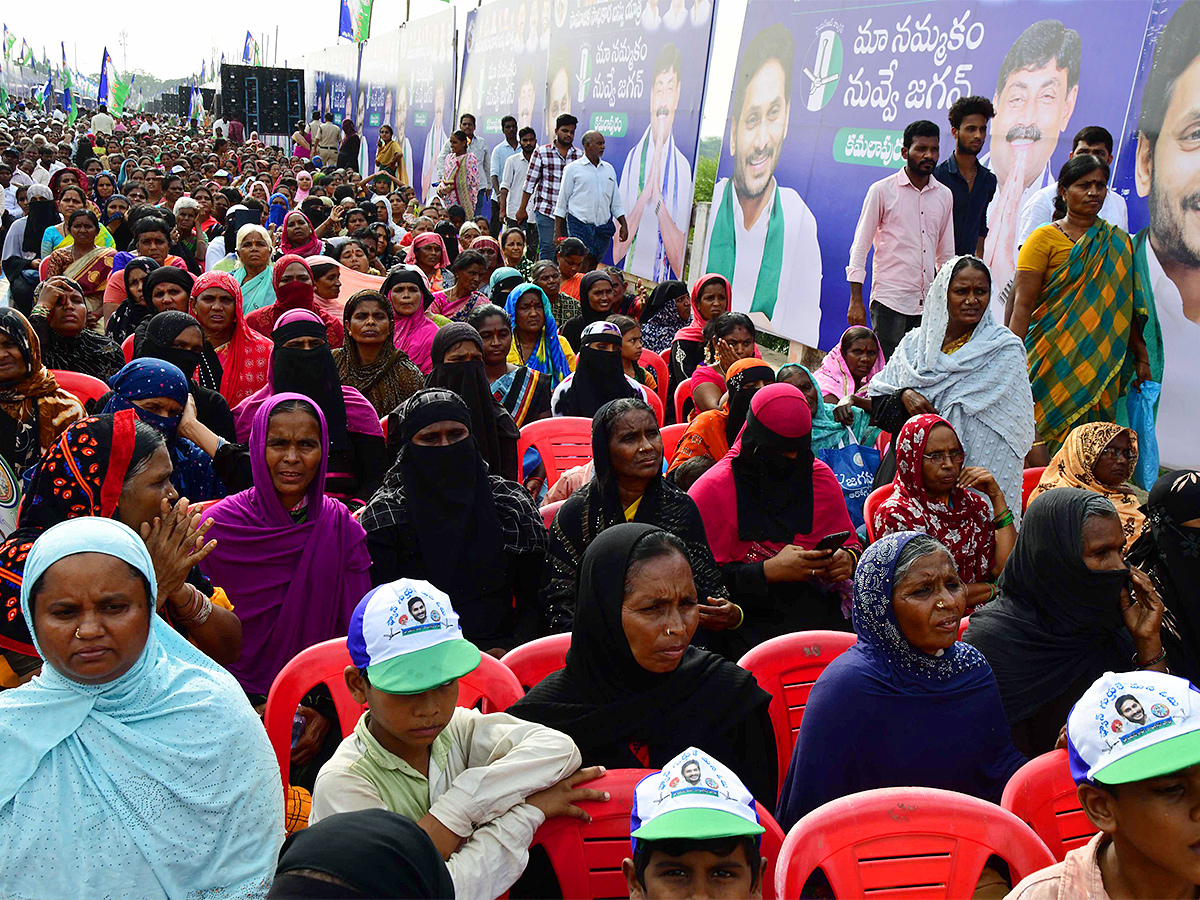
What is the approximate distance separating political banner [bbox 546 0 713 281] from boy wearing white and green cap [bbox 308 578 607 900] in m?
9.48

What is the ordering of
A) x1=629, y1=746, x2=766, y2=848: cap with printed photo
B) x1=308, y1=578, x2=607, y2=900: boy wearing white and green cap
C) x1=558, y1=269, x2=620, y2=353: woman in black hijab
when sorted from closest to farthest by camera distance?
x1=629, y1=746, x2=766, y2=848: cap with printed photo
x1=308, y1=578, x2=607, y2=900: boy wearing white and green cap
x1=558, y1=269, x2=620, y2=353: woman in black hijab

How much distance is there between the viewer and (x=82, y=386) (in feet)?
14.9

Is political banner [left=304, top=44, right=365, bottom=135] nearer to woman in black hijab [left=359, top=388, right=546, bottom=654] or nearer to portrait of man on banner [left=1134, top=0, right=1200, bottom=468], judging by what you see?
portrait of man on banner [left=1134, top=0, right=1200, bottom=468]

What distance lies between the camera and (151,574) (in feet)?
6.29

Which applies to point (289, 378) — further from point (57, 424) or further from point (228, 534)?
point (228, 534)

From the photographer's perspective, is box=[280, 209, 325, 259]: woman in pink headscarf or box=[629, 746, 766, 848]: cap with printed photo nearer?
box=[629, 746, 766, 848]: cap with printed photo

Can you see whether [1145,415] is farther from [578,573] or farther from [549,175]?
[549,175]

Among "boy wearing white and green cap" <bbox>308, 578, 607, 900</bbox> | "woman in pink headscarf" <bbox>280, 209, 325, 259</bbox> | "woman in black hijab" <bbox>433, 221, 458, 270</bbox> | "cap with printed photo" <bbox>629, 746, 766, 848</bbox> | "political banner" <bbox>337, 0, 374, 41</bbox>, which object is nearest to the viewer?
"cap with printed photo" <bbox>629, 746, 766, 848</bbox>

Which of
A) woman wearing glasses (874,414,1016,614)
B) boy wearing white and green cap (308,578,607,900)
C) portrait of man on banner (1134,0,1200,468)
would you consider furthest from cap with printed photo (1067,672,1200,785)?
portrait of man on banner (1134,0,1200,468)

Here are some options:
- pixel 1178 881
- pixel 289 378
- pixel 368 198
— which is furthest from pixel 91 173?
pixel 1178 881

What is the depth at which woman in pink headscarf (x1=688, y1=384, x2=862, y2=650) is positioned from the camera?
3389 mm

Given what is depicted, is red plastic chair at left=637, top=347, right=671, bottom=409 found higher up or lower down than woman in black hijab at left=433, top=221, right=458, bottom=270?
lower down

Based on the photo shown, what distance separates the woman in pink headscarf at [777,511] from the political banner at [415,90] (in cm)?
1895

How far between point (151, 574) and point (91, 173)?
594 inches
